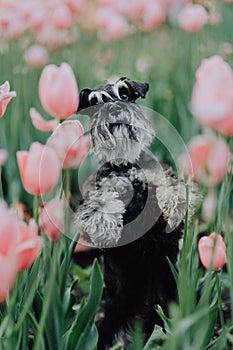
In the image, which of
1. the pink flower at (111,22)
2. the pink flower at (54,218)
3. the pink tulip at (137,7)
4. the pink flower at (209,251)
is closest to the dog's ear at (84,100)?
the pink flower at (54,218)

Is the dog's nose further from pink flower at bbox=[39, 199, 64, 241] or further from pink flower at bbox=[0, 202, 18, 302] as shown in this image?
pink flower at bbox=[0, 202, 18, 302]

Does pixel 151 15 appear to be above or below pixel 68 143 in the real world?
above

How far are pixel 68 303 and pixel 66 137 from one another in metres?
0.31

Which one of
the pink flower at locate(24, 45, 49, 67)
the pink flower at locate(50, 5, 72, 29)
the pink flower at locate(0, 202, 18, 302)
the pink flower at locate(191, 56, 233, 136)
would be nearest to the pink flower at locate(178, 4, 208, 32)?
the pink flower at locate(50, 5, 72, 29)

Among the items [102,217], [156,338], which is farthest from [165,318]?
[102,217]

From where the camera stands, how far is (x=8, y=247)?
0.83m

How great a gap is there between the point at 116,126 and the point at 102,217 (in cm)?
15

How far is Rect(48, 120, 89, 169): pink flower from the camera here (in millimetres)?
1114

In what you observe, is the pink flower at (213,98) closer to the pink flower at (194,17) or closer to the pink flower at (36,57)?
the pink flower at (194,17)

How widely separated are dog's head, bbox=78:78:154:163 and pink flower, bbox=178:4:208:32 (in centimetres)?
103

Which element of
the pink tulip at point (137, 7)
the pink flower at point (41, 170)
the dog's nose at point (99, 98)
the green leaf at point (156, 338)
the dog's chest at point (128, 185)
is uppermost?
the pink tulip at point (137, 7)

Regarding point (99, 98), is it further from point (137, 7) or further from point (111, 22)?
point (111, 22)

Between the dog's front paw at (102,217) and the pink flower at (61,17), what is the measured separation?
138 cm

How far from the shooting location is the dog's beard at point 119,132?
1137 mm
